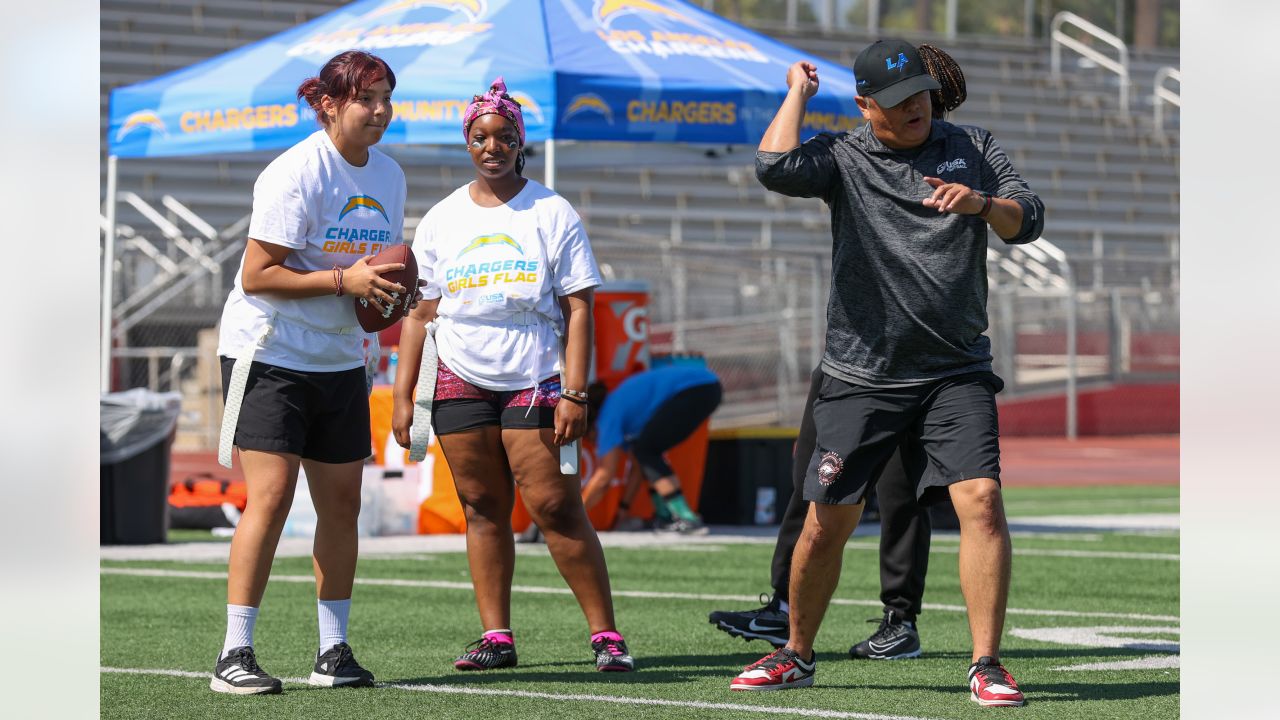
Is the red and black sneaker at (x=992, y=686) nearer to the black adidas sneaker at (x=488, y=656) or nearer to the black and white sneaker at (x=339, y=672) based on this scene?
the black adidas sneaker at (x=488, y=656)

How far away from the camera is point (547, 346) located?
5531mm

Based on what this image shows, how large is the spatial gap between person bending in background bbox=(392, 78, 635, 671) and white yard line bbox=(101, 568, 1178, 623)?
243cm

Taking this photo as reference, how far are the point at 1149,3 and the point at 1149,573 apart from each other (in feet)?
97.2

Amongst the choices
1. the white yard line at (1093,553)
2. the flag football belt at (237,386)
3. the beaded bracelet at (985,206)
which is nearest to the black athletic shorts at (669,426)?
the white yard line at (1093,553)

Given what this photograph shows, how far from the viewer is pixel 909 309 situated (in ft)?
15.9

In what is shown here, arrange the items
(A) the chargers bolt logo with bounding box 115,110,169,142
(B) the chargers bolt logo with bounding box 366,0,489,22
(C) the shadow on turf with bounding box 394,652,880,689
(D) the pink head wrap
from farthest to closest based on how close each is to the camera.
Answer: (A) the chargers bolt logo with bounding box 115,110,169,142 → (B) the chargers bolt logo with bounding box 366,0,489,22 → (D) the pink head wrap → (C) the shadow on turf with bounding box 394,652,880,689

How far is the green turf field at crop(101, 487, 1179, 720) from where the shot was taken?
4809mm

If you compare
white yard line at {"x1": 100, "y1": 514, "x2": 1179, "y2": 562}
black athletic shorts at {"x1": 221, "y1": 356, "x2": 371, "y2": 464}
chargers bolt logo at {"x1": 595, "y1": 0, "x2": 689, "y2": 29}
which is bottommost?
white yard line at {"x1": 100, "y1": 514, "x2": 1179, "y2": 562}

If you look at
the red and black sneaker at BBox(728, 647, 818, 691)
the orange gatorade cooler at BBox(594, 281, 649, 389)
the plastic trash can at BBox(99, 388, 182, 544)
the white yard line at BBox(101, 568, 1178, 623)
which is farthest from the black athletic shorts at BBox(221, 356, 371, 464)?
the orange gatorade cooler at BBox(594, 281, 649, 389)

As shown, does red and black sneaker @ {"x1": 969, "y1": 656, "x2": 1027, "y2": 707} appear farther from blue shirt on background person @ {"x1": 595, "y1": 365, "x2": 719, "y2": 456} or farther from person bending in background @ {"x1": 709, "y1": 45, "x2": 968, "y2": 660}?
blue shirt on background person @ {"x1": 595, "y1": 365, "x2": 719, "y2": 456}

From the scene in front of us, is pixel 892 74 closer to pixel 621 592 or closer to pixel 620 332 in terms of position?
pixel 621 592

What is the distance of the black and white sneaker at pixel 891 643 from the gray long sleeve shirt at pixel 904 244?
136cm
